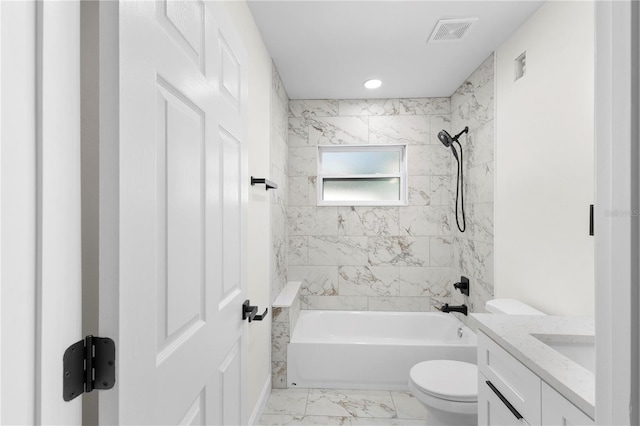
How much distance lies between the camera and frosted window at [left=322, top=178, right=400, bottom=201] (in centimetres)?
352

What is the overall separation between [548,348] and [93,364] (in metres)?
1.27

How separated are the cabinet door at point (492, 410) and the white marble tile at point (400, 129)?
244cm

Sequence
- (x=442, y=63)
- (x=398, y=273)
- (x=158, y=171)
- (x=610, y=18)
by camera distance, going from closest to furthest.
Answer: (x=610, y=18), (x=158, y=171), (x=442, y=63), (x=398, y=273)

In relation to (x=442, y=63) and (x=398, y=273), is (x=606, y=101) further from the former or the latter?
(x=398, y=273)

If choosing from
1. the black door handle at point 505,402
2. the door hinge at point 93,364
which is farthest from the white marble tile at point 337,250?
the door hinge at point 93,364

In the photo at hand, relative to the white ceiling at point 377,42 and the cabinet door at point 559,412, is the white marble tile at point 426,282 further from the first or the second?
the cabinet door at point 559,412

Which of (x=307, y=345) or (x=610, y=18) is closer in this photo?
(x=610, y=18)

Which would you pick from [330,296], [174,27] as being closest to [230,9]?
[174,27]

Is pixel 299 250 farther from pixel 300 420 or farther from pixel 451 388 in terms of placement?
pixel 451 388

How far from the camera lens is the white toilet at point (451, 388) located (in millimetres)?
1765

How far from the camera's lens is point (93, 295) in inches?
21.9

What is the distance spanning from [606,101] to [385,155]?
A: 318 cm

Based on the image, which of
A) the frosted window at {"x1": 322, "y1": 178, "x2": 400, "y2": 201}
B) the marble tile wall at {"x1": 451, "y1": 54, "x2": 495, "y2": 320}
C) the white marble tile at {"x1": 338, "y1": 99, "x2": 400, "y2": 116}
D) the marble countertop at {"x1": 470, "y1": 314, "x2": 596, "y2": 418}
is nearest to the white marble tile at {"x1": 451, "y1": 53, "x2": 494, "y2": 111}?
the marble tile wall at {"x1": 451, "y1": 54, "x2": 495, "y2": 320}

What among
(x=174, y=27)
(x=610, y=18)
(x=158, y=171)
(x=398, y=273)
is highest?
(x=174, y=27)
